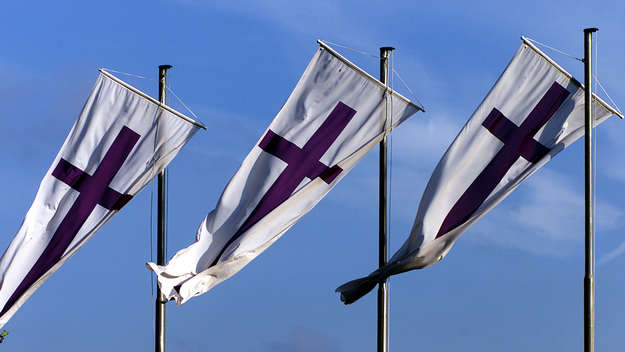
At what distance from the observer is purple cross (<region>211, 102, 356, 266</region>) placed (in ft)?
120

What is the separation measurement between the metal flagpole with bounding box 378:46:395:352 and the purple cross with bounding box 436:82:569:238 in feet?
6.73

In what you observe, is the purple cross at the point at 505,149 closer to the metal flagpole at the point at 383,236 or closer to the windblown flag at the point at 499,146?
the windblown flag at the point at 499,146

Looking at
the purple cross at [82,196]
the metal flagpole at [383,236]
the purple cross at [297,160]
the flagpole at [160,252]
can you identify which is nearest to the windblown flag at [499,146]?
the metal flagpole at [383,236]

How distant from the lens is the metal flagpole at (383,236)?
118 feet

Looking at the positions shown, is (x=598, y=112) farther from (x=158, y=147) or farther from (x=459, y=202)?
(x=158, y=147)

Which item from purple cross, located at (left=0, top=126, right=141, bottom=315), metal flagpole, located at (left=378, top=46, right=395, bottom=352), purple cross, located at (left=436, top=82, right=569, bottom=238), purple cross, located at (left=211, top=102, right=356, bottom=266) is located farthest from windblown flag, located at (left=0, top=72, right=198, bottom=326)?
purple cross, located at (left=436, top=82, right=569, bottom=238)

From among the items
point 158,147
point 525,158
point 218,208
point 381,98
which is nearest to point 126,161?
point 158,147

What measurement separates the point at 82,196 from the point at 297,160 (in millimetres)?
6269

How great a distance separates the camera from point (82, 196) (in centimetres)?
3962

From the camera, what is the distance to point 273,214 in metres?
37.0

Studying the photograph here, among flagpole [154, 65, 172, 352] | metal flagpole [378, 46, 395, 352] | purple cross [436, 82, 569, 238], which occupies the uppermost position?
purple cross [436, 82, 569, 238]

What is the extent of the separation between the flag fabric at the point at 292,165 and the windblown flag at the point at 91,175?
104 inches

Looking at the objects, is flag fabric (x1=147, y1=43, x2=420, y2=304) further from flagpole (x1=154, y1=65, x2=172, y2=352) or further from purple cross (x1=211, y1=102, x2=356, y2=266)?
flagpole (x1=154, y1=65, x2=172, y2=352)

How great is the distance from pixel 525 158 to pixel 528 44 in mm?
2628
